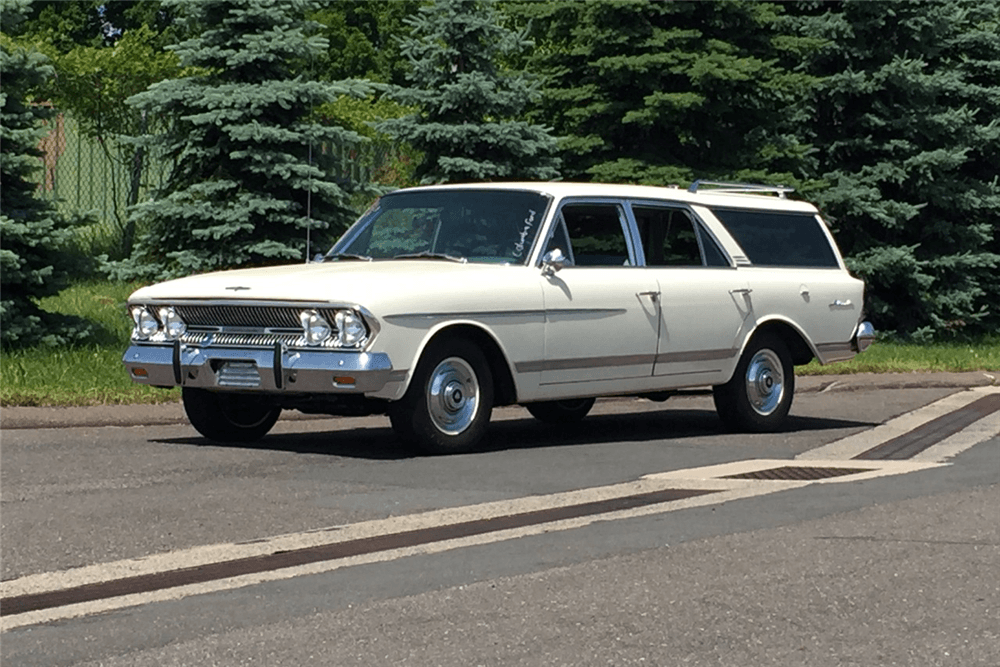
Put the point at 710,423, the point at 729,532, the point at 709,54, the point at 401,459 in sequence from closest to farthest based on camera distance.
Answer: the point at 729,532 → the point at 401,459 → the point at 710,423 → the point at 709,54

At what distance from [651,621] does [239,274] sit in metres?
5.74

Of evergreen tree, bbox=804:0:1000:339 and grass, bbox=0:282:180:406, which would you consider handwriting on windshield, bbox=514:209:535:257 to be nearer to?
grass, bbox=0:282:180:406

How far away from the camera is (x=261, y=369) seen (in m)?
10.9

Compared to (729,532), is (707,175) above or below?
above

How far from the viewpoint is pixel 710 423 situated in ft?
47.3

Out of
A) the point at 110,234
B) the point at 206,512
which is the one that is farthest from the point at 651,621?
the point at 110,234

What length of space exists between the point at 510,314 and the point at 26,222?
637 centimetres

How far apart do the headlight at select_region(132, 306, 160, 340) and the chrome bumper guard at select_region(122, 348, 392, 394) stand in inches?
4.5

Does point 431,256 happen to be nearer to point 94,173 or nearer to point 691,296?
point 691,296

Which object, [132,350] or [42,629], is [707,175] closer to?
[132,350]

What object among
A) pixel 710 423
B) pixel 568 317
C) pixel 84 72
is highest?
pixel 84 72

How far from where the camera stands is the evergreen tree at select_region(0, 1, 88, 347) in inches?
631

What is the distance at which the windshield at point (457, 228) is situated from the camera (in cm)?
1207

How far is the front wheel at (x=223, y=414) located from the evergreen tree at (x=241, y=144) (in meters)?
6.68
